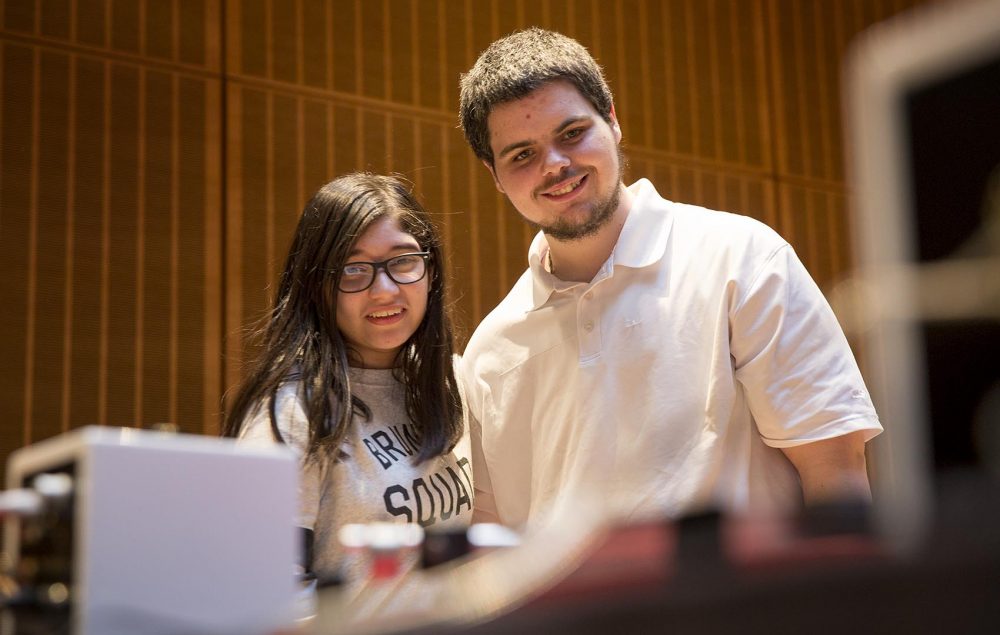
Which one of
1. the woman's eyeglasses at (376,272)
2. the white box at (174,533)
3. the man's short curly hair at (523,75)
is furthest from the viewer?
the man's short curly hair at (523,75)

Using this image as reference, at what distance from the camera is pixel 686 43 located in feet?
17.3

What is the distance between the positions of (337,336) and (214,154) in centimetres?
209

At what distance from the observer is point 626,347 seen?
221cm

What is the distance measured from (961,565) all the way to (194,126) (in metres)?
3.76

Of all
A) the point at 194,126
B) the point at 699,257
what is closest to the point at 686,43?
the point at 194,126

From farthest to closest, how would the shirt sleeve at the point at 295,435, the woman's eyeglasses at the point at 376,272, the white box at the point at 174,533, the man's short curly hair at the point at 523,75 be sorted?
the man's short curly hair at the point at 523,75 → the woman's eyeglasses at the point at 376,272 → the shirt sleeve at the point at 295,435 → the white box at the point at 174,533

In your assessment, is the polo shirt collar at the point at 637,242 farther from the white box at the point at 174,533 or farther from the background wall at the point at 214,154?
the background wall at the point at 214,154

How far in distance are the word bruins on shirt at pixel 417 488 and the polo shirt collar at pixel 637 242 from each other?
411mm

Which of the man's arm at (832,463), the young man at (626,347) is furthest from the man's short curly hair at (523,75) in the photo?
the man's arm at (832,463)

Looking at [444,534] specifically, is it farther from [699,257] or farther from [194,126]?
[194,126]

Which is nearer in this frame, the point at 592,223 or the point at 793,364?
the point at 793,364

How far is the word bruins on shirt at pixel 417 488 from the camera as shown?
199 cm

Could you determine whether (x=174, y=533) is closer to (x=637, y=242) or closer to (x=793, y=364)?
(x=793, y=364)

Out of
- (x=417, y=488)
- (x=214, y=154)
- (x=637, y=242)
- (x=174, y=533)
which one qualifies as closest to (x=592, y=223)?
(x=637, y=242)
